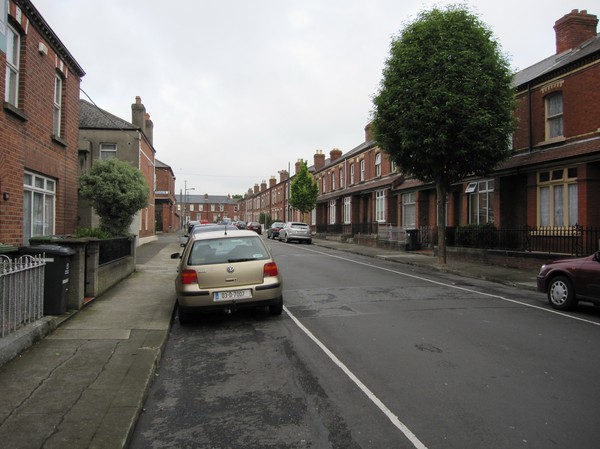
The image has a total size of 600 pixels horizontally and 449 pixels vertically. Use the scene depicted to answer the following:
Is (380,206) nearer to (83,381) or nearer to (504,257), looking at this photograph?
(504,257)

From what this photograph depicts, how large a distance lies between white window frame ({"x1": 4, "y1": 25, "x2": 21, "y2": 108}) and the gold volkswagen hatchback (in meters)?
5.51

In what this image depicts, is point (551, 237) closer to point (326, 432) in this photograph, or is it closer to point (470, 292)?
point (470, 292)

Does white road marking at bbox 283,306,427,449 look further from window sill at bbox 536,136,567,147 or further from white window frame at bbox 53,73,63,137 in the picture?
window sill at bbox 536,136,567,147

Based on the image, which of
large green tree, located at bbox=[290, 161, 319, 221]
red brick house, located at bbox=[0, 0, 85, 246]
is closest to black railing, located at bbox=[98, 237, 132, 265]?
red brick house, located at bbox=[0, 0, 85, 246]

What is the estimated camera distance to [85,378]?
4.61 meters

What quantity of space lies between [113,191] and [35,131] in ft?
16.7

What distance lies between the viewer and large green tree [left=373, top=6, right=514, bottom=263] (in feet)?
48.0

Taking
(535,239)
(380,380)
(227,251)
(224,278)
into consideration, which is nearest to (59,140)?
(227,251)

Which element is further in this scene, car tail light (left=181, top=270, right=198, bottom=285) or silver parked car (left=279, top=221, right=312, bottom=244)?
silver parked car (left=279, top=221, right=312, bottom=244)

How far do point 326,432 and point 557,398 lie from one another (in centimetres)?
235

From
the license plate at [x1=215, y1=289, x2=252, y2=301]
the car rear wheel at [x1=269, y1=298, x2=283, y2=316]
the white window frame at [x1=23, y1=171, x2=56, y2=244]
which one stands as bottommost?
the car rear wheel at [x1=269, y1=298, x2=283, y2=316]

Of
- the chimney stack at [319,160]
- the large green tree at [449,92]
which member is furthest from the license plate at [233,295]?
the chimney stack at [319,160]

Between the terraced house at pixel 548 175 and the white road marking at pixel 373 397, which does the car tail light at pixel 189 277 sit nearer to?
the white road marking at pixel 373 397

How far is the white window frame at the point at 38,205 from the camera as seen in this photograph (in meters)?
10.3
